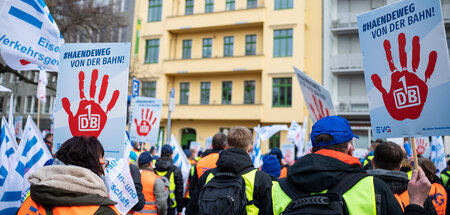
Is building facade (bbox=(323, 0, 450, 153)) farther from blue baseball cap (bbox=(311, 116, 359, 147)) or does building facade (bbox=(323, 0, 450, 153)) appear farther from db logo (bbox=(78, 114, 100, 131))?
blue baseball cap (bbox=(311, 116, 359, 147))

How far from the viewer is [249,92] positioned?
27.8m

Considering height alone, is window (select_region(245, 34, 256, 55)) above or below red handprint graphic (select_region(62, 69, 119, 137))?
above

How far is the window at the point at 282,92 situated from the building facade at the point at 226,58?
7 centimetres

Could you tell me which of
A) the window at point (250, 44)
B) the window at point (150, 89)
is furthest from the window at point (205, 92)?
the window at point (250, 44)

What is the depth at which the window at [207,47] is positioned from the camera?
1143 inches

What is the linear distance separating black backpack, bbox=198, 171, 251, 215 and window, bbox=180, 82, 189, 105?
26032 mm

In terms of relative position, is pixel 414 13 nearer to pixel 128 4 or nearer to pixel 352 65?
pixel 352 65

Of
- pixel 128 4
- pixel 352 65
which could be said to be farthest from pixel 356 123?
pixel 128 4

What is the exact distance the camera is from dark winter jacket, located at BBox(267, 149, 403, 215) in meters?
2.11

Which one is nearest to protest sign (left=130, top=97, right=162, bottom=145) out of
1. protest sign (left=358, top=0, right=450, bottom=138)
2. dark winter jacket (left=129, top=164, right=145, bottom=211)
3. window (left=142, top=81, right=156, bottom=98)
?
dark winter jacket (left=129, top=164, right=145, bottom=211)

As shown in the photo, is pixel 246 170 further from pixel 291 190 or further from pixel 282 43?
pixel 282 43

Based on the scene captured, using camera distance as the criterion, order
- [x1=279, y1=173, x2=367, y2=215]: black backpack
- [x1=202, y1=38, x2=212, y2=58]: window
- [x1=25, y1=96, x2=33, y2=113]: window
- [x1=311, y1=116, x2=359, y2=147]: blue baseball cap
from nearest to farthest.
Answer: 1. [x1=279, y1=173, x2=367, y2=215]: black backpack
2. [x1=311, y1=116, x2=359, y2=147]: blue baseball cap
3. [x1=202, y1=38, x2=212, y2=58]: window
4. [x1=25, y1=96, x2=33, y2=113]: window

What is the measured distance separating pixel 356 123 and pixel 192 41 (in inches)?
542

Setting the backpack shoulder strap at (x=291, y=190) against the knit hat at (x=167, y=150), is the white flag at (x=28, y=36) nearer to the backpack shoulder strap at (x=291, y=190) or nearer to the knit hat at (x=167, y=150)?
the knit hat at (x=167, y=150)
